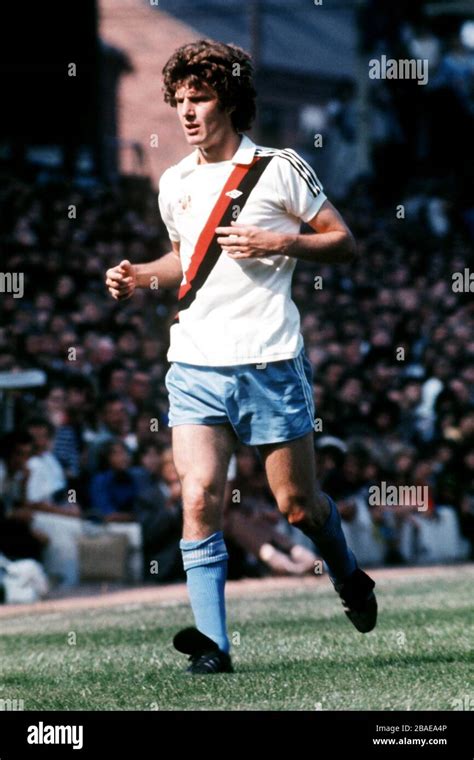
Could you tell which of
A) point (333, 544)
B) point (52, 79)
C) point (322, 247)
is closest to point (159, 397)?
point (333, 544)

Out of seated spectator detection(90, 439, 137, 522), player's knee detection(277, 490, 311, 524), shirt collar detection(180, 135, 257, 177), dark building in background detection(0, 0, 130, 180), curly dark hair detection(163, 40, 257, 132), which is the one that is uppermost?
dark building in background detection(0, 0, 130, 180)

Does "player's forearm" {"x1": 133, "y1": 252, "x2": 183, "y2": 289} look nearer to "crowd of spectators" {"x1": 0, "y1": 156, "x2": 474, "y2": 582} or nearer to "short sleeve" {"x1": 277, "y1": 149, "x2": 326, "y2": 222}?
"short sleeve" {"x1": 277, "y1": 149, "x2": 326, "y2": 222}

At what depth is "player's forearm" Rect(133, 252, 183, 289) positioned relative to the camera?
7.07m

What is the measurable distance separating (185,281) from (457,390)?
1328 cm

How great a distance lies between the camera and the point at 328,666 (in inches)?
282

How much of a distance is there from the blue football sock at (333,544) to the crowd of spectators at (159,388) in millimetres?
5577

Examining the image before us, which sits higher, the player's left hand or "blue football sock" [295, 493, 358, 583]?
the player's left hand

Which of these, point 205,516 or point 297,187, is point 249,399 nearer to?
point 205,516

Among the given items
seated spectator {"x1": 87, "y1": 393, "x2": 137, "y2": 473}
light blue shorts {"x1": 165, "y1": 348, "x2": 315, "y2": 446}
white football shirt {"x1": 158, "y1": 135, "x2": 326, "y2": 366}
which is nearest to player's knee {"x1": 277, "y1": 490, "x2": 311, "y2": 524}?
light blue shorts {"x1": 165, "y1": 348, "x2": 315, "y2": 446}

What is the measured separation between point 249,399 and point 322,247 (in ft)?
2.04

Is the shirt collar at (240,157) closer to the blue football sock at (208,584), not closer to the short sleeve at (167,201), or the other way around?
the short sleeve at (167,201)

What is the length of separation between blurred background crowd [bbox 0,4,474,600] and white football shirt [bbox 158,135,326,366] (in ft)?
21.1

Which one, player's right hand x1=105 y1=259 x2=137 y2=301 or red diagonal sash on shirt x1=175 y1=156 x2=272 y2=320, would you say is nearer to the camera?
red diagonal sash on shirt x1=175 y1=156 x2=272 y2=320

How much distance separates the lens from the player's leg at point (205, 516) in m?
6.80
